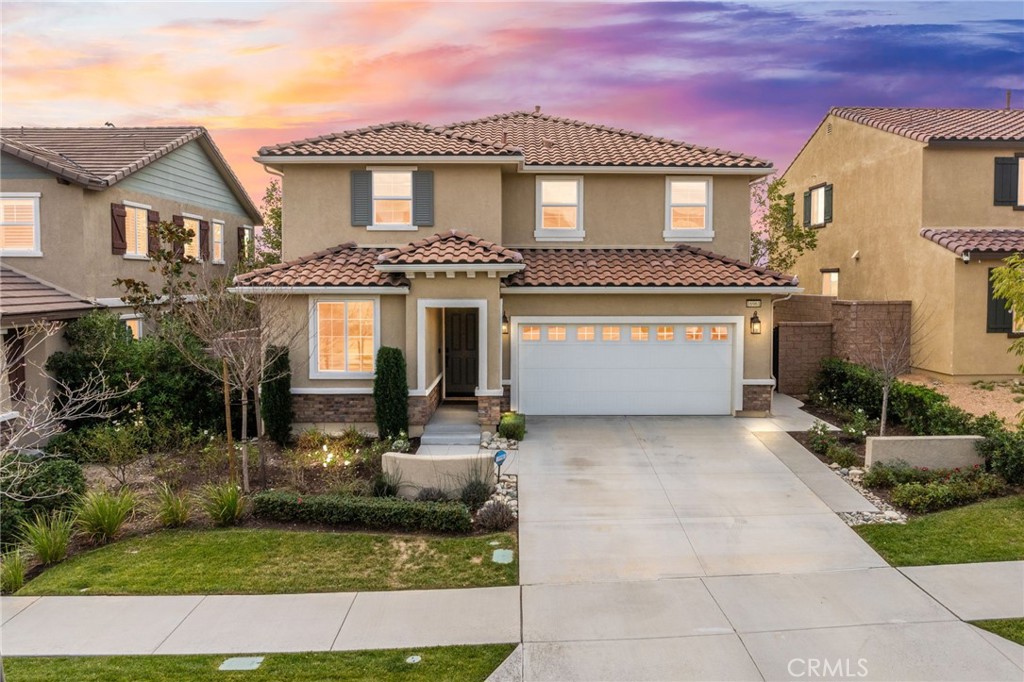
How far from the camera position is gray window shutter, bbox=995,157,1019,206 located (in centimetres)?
1827

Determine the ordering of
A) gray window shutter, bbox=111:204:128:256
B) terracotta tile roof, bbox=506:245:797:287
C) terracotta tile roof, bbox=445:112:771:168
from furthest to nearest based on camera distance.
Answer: gray window shutter, bbox=111:204:128:256 → terracotta tile roof, bbox=445:112:771:168 → terracotta tile roof, bbox=506:245:797:287

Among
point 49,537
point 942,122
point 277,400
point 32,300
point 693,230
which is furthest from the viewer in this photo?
point 942,122

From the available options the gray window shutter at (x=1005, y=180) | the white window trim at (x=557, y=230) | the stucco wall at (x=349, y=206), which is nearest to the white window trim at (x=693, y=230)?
the white window trim at (x=557, y=230)

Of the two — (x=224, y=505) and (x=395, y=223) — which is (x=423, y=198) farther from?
(x=224, y=505)

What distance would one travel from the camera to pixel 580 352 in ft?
50.9

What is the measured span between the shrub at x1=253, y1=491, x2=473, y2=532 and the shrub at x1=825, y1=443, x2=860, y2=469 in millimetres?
6912

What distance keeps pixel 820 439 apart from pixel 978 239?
8.77 meters

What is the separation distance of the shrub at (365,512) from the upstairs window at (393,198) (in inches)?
319

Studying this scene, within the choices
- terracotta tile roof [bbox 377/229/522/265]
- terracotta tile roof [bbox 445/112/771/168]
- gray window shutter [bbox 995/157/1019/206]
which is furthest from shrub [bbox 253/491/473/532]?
gray window shutter [bbox 995/157/1019/206]

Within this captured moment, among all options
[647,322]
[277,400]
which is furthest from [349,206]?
[647,322]

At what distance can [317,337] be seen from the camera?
46.9 ft

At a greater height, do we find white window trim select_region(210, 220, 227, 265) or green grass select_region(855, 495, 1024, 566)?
white window trim select_region(210, 220, 227, 265)

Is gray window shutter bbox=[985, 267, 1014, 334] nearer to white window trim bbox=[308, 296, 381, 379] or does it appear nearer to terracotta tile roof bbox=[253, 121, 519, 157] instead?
terracotta tile roof bbox=[253, 121, 519, 157]

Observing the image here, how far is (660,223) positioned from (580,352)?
14.1 feet
